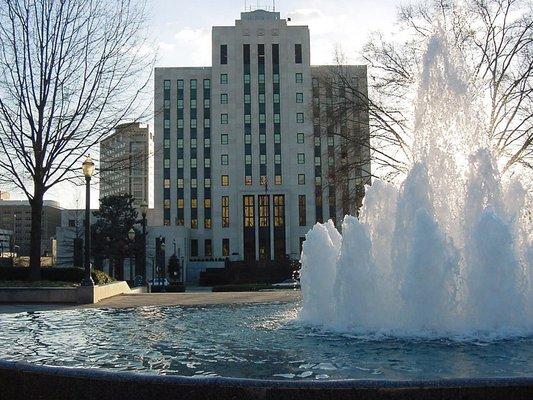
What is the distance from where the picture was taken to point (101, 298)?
62.2 feet

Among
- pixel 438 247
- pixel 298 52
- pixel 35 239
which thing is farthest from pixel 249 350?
pixel 298 52

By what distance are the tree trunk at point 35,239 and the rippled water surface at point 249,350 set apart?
9497 millimetres

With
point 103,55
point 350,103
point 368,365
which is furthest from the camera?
point 350,103

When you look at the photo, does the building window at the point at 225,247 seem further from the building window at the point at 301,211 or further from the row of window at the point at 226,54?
the row of window at the point at 226,54

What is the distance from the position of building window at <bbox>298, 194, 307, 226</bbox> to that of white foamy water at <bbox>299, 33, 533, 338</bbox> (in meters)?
67.9

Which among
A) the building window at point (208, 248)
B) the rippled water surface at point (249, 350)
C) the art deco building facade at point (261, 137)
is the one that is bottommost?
the rippled water surface at point (249, 350)

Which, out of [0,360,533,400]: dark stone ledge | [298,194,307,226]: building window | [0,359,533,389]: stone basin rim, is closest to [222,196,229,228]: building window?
[298,194,307,226]: building window

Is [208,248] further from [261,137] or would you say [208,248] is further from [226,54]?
[226,54]

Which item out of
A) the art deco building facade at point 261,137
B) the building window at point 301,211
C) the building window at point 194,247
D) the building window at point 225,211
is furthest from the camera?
the building window at point 194,247

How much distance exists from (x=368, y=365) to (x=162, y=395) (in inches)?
108

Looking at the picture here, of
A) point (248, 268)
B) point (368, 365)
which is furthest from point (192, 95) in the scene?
point (368, 365)

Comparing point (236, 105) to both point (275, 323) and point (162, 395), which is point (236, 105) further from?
point (162, 395)

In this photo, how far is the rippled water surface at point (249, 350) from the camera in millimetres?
6414

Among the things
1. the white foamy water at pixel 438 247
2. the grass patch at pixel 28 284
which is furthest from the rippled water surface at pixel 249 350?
the grass patch at pixel 28 284
